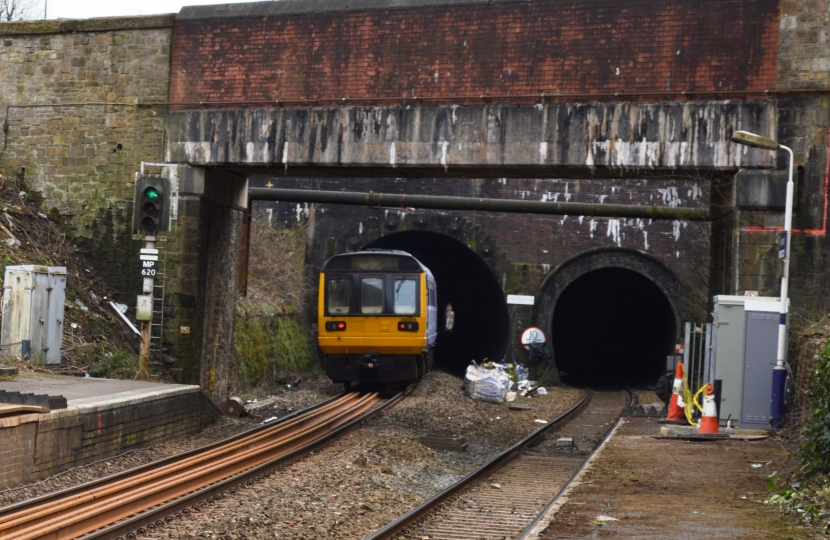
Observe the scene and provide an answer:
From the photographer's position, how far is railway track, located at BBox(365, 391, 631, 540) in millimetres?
7828

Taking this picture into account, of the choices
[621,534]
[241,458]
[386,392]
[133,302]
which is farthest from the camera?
[386,392]

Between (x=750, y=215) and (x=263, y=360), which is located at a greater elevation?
(x=750, y=215)

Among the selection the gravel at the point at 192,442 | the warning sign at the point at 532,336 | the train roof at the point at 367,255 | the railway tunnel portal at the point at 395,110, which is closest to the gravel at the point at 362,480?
the gravel at the point at 192,442

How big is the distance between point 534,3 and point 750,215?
13.6 feet

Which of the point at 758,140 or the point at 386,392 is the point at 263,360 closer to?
the point at 386,392

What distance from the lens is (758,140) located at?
11914mm

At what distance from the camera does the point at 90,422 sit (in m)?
9.84

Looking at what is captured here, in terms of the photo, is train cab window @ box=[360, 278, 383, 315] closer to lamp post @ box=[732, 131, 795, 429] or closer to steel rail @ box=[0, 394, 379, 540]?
steel rail @ box=[0, 394, 379, 540]

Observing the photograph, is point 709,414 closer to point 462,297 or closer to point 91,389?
point 91,389

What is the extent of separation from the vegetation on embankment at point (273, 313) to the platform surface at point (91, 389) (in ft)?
18.0

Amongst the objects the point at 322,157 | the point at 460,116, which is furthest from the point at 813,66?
the point at 322,157

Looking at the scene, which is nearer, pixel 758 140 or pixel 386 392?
pixel 758 140

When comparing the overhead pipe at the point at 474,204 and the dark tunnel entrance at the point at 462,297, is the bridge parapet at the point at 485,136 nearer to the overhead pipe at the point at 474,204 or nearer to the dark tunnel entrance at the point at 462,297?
the overhead pipe at the point at 474,204

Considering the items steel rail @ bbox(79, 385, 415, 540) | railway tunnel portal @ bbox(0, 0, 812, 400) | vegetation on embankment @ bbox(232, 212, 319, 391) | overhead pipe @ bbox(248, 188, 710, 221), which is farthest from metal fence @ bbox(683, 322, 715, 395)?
vegetation on embankment @ bbox(232, 212, 319, 391)
